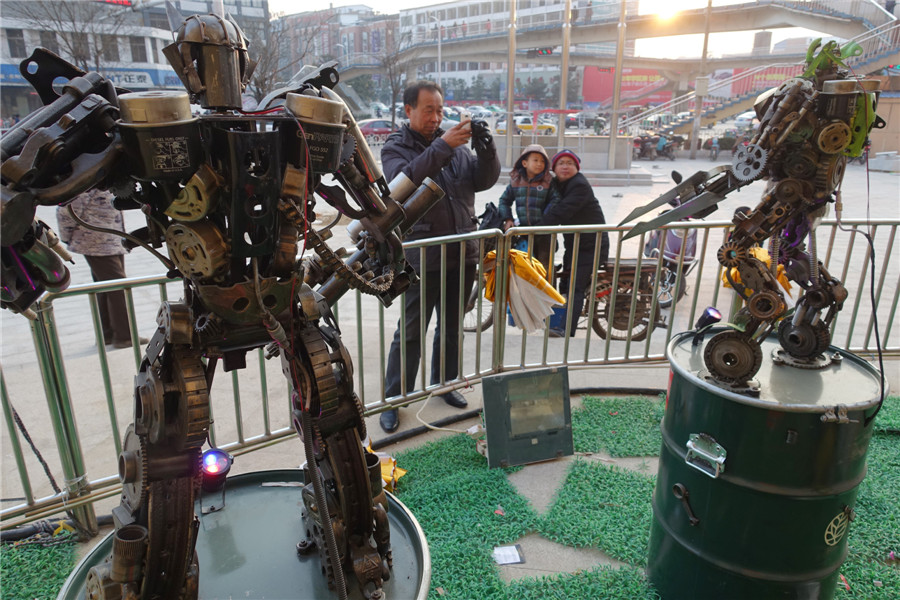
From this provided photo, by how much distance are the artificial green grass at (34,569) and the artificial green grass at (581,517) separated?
162cm

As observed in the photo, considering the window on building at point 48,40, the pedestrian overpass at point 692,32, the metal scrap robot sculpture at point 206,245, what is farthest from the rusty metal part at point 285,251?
the pedestrian overpass at point 692,32

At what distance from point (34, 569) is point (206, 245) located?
6.93 ft

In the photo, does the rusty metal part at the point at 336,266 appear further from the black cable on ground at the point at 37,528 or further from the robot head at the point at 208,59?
the black cable on ground at the point at 37,528

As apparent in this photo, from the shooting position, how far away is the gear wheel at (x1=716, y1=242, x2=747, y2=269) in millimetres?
2598

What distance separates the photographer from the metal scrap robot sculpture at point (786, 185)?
7.67 feet

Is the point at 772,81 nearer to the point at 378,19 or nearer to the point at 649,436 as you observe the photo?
the point at 378,19

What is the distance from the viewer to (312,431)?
1.87 meters

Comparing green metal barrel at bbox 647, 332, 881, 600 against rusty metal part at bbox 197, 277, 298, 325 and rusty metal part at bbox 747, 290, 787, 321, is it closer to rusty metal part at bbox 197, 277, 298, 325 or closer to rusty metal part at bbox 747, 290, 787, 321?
rusty metal part at bbox 747, 290, 787, 321

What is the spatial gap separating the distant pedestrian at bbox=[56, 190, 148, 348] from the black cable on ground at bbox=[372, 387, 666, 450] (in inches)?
93.3

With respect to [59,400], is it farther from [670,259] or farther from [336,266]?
[670,259]

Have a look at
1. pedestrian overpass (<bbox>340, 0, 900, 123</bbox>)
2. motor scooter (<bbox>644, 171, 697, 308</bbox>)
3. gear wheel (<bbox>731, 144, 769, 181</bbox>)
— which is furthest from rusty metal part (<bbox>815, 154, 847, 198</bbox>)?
pedestrian overpass (<bbox>340, 0, 900, 123</bbox>)

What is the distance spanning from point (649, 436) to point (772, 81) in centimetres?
3724

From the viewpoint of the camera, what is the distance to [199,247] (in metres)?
1.58

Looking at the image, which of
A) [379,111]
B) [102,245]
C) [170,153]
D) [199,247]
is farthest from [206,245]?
[379,111]
